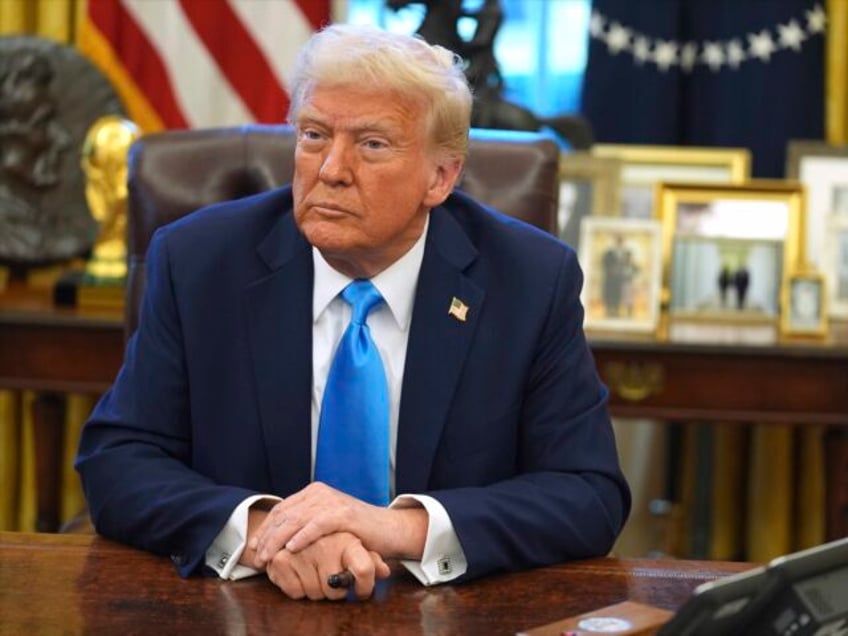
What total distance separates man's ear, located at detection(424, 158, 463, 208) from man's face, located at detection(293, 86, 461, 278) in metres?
0.05

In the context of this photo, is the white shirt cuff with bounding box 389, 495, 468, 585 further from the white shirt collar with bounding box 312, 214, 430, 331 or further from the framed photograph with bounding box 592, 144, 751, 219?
the framed photograph with bounding box 592, 144, 751, 219

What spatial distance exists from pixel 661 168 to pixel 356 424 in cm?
222

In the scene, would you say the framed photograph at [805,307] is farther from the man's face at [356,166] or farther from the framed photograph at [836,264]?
the man's face at [356,166]

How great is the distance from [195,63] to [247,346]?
7.55 ft

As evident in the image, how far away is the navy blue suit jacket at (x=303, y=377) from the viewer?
222 cm

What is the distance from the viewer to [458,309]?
2295 mm

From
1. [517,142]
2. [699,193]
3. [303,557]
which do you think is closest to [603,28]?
[699,193]

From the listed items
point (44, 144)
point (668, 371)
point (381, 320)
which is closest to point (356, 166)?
point (381, 320)

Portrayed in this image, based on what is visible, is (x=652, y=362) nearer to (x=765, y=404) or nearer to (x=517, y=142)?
(x=765, y=404)

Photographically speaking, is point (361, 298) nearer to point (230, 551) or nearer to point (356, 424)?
point (356, 424)

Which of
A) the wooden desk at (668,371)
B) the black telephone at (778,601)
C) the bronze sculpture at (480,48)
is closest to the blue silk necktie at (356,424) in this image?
the black telephone at (778,601)

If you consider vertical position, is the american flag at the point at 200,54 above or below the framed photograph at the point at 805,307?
above

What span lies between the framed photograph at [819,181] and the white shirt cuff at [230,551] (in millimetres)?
2374

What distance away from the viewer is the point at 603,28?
4398 mm
